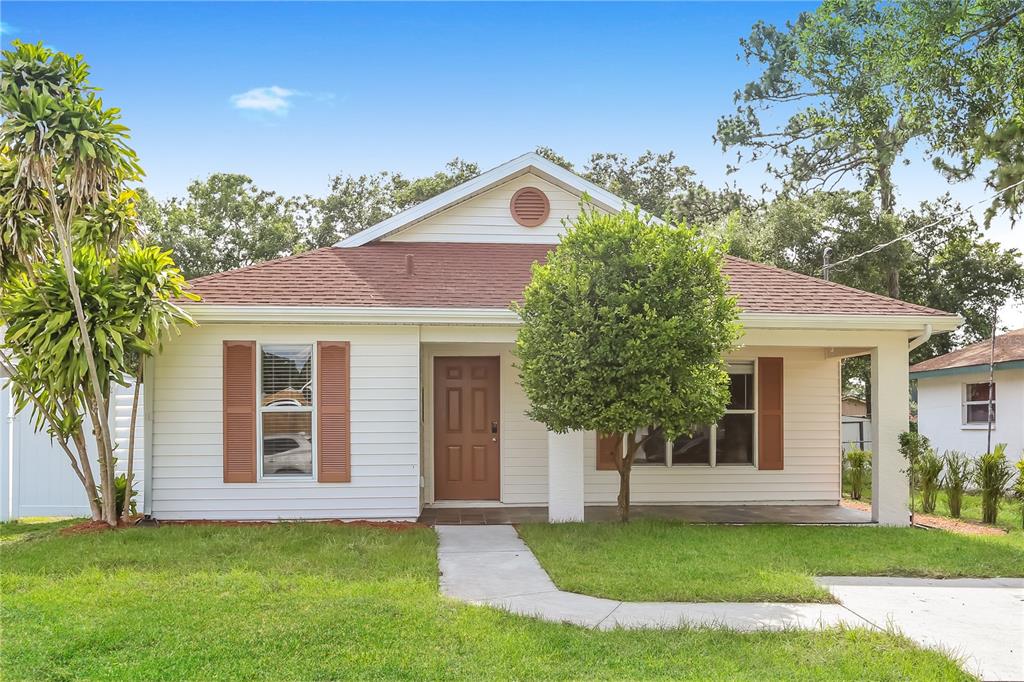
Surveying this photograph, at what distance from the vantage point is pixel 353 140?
1780cm

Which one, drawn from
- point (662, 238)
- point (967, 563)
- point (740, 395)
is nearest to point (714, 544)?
point (967, 563)

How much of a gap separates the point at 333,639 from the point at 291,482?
5.06 metres

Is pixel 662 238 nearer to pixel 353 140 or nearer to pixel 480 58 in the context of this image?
pixel 480 58

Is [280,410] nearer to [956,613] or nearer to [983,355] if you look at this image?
[956,613]

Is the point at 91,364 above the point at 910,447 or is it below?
above

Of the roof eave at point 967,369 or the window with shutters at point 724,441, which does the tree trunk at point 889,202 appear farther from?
the window with shutters at point 724,441

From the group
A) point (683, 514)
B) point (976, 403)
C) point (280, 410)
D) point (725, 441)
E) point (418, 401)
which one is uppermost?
point (418, 401)

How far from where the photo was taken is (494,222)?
41.4 ft

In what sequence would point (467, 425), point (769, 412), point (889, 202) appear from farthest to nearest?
point (889, 202) → point (769, 412) → point (467, 425)

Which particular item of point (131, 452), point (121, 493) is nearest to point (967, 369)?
point (131, 452)

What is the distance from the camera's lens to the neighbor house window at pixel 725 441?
12102mm

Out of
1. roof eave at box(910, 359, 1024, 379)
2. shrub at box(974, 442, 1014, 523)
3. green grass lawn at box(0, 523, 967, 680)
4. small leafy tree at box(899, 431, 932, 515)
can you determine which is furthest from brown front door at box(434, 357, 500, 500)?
roof eave at box(910, 359, 1024, 379)

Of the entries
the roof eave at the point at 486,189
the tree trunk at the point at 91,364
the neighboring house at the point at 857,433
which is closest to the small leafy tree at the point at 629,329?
the roof eave at the point at 486,189

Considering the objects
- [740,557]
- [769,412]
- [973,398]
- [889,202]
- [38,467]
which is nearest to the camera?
[740,557]
